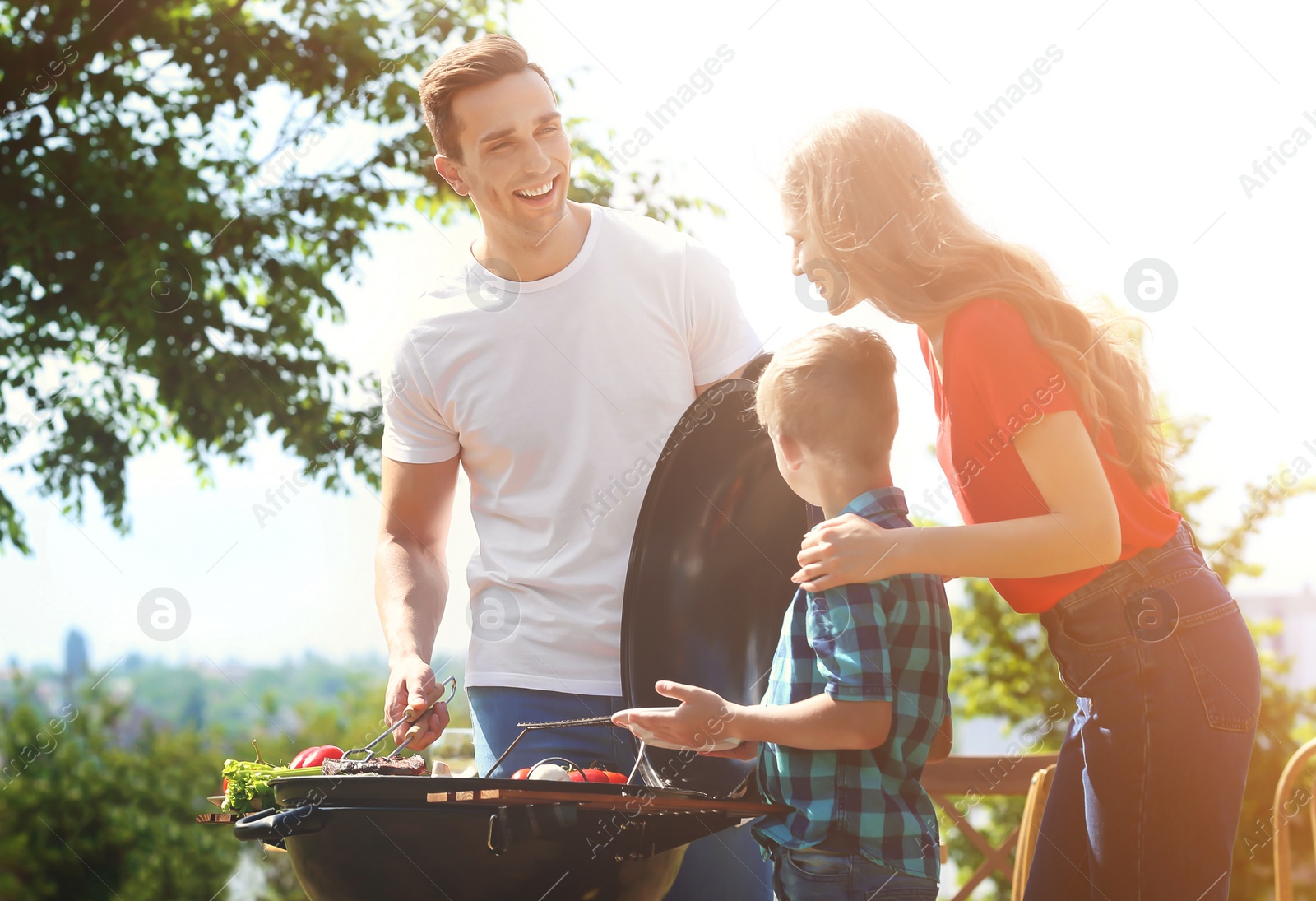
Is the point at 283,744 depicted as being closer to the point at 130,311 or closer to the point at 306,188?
the point at 130,311

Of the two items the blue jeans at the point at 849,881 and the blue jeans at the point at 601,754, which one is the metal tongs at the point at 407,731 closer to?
the blue jeans at the point at 601,754

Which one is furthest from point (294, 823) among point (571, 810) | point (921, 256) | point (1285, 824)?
point (1285, 824)

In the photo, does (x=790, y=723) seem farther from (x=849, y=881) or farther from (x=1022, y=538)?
(x=1022, y=538)

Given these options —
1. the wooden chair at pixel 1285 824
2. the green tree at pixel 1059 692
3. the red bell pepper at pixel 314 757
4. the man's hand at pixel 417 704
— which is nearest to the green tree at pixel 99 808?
the green tree at pixel 1059 692

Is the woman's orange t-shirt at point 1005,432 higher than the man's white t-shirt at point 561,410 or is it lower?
higher

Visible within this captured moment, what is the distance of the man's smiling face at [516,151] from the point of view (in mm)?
1945

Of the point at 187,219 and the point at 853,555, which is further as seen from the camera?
the point at 187,219

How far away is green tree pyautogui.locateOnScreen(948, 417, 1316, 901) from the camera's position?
4.64 m

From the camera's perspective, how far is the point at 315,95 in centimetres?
558

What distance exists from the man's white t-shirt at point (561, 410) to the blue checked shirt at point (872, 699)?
556mm

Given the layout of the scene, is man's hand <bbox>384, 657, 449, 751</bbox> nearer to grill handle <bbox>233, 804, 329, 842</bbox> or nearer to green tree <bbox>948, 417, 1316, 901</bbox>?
grill handle <bbox>233, 804, 329, 842</bbox>

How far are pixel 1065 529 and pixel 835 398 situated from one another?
33cm

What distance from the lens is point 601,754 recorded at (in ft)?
5.69

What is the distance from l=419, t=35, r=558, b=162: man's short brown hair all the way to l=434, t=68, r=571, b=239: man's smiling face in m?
0.01
